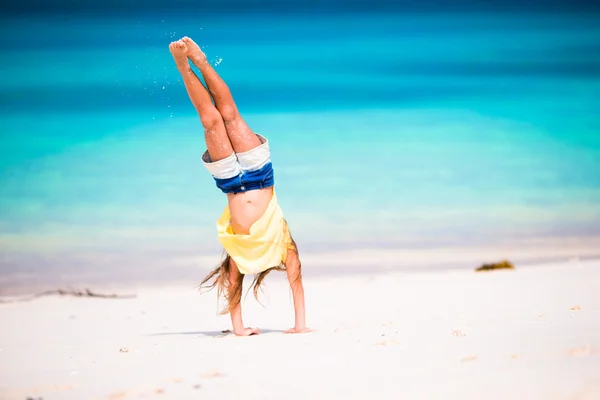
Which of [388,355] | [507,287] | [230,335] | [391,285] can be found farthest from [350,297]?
[388,355]

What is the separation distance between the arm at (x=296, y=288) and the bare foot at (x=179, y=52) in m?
1.67

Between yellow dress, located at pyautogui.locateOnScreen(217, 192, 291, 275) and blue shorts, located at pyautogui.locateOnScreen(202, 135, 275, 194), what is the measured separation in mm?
237

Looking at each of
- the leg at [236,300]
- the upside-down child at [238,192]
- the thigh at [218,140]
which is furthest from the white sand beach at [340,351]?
the thigh at [218,140]

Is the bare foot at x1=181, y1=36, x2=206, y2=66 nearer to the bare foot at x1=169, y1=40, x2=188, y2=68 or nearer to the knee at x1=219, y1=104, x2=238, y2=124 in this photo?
the bare foot at x1=169, y1=40, x2=188, y2=68

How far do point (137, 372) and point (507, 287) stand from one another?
Result: 17.9 feet

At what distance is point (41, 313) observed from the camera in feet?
27.4

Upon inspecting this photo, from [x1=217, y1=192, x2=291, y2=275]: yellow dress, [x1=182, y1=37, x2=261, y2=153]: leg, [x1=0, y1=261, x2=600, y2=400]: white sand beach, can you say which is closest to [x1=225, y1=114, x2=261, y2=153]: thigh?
[x1=182, y1=37, x2=261, y2=153]: leg

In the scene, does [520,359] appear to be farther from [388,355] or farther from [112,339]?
[112,339]

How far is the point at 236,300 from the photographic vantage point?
5.45 meters

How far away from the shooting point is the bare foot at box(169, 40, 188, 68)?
4914mm

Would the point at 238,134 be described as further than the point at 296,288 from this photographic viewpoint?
No

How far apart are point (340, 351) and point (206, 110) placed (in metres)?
2.05

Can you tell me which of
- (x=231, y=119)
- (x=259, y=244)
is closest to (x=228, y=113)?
(x=231, y=119)

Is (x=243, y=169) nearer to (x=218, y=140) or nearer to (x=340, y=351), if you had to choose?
(x=218, y=140)
